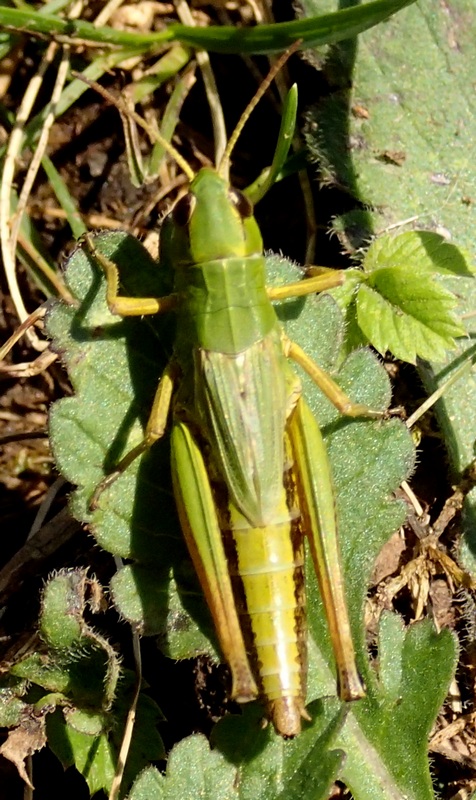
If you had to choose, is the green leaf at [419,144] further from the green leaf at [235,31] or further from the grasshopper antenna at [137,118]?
the grasshopper antenna at [137,118]

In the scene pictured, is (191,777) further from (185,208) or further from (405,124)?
(405,124)

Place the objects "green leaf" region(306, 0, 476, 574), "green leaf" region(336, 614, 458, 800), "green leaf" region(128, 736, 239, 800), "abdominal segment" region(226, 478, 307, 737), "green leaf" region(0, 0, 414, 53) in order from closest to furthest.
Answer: "abdominal segment" region(226, 478, 307, 737) < "green leaf" region(128, 736, 239, 800) < "green leaf" region(336, 614, 458, 800) < "green leaf" region(0, 0, 414, 53) < "green leaf" region(306, 0, 476, 574)

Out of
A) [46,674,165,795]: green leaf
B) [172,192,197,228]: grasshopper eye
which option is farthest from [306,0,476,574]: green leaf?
[46,674,165,795]: green leaf

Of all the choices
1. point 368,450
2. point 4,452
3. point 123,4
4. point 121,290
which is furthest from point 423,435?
point 123,4

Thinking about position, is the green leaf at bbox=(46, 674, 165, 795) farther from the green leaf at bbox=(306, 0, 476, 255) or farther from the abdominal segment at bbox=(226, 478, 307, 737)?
the green leaf at bbox=(306, 0, 476, 255)

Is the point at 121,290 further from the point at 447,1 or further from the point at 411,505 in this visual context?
the point at 447,1

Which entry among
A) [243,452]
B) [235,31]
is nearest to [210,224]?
[243,452]

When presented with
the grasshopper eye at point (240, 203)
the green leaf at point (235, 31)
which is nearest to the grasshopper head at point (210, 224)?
the grasshopper eye at point (240, 203)
